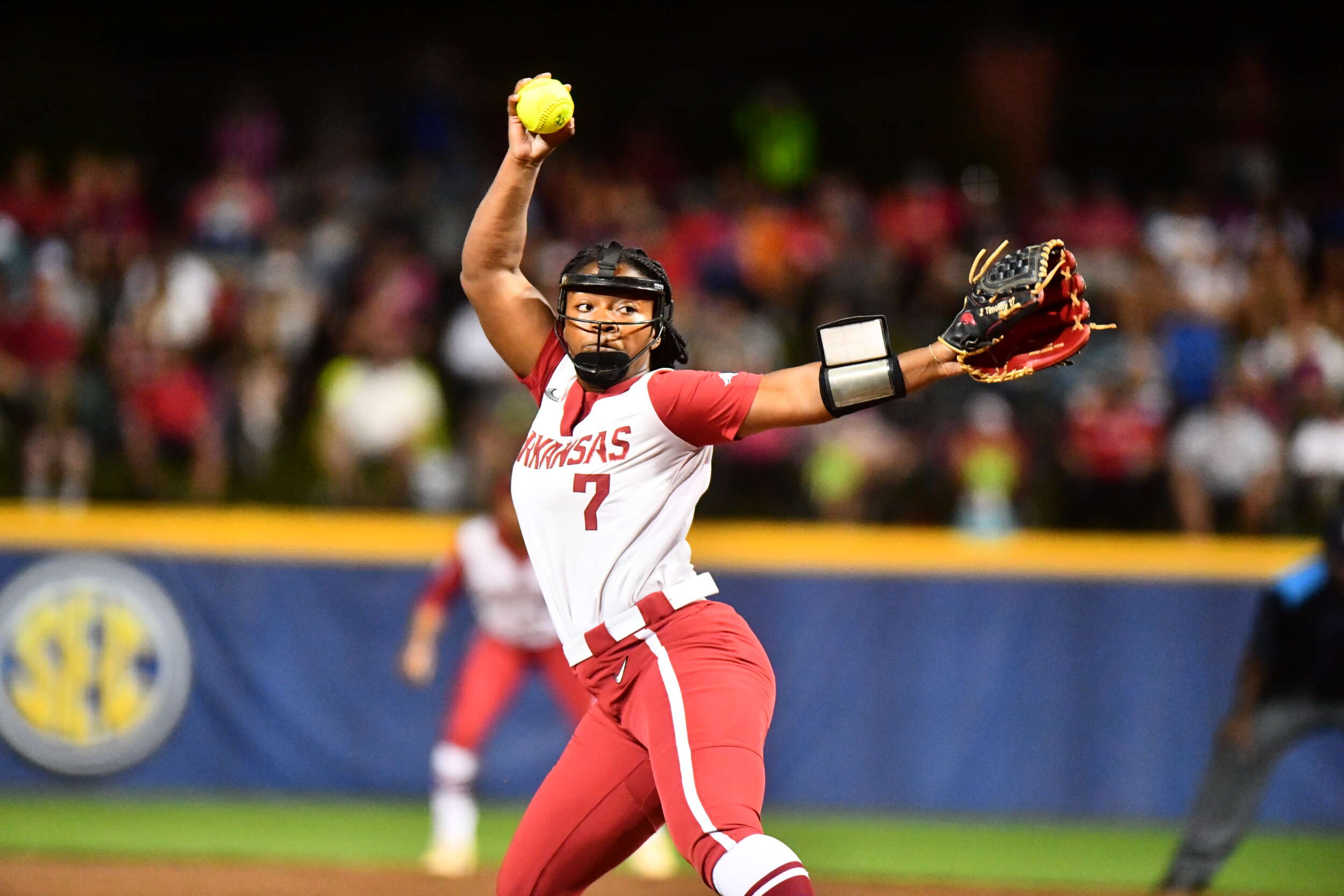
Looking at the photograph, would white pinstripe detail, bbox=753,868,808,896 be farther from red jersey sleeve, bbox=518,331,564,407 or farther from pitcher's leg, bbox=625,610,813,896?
red jersey sleeve, bbox=518,331,564,407

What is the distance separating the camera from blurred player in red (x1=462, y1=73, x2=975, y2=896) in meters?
3.59

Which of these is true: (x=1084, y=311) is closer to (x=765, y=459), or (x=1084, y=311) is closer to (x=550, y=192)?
(x=765, y=459)

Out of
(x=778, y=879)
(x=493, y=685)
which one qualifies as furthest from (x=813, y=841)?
(x=778, y=879)

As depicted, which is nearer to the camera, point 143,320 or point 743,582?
point 743,582

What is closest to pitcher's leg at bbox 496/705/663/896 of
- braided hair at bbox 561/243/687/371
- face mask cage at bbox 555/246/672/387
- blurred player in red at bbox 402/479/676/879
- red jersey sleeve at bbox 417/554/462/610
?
face mask cage at bbox 555/246/672/387

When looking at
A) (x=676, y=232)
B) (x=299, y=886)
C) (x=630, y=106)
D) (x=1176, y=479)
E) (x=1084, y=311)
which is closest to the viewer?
(x=1084, y=311)

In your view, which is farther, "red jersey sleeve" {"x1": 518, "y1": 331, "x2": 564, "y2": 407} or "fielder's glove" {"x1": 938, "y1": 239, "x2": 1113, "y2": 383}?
"red jersey sleeve" {"x1": 518, "y1": 331, "x2": 564, "y2": 407}

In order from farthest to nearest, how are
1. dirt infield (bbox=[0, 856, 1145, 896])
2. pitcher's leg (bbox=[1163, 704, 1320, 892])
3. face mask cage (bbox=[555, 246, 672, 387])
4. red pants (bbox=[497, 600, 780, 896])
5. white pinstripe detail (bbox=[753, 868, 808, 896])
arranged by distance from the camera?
pitcher's leg (bbox=[1163, 704, 1320, 892])
dirt infield (bbox=[0, 856, 1145, 896])
face mask cage (bbox=[555, 246, 672, 387])
red pants (bbox=[497, 600, 780, 896])
white pinstripe detail (bbox=[753, 868, 808, 896])

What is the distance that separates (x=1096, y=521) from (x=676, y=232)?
419 centimetres

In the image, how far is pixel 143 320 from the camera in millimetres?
11109

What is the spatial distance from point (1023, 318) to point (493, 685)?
4.61m

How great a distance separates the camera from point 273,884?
679 cm

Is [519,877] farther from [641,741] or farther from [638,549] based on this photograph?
[638,549]

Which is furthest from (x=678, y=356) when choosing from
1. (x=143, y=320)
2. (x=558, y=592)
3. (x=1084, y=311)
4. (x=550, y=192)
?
(x=550, y=192)
